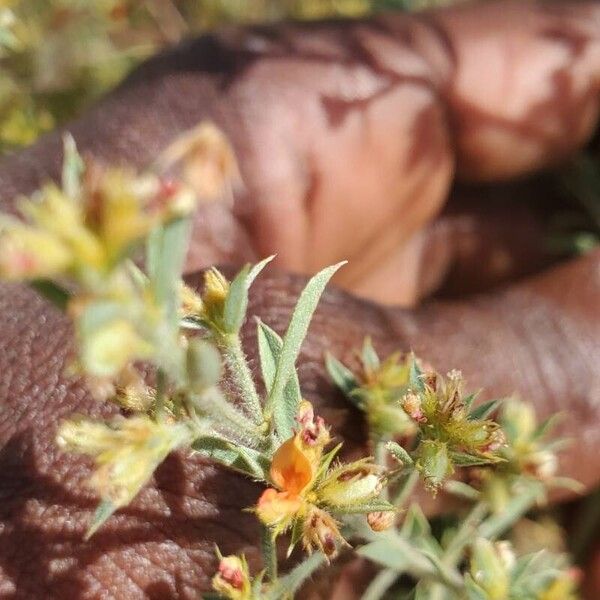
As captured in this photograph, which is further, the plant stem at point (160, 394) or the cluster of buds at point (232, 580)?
the cluster of buds at point (232, 580)

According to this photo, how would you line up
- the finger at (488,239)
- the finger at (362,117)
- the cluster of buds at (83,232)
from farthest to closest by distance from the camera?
the finger at (488,239) → the finger at (362,117) → the cluster of buds at (83,232)

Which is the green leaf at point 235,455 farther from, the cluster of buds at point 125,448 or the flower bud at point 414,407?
the flower bud at point 414,407

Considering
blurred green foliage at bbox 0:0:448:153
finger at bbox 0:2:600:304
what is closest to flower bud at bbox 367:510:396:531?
finger at bbox 0:2:600:304

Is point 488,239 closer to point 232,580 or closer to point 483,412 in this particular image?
point 483,412

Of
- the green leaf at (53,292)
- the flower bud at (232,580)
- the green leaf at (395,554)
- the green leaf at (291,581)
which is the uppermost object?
the green leaf at (53,292)

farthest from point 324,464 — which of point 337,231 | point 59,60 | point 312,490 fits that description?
point 59,60

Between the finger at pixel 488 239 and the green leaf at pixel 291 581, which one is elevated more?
the green leaf at pixel 291 581

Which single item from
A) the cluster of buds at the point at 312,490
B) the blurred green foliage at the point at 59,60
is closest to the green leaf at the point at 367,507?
the cluster of buds at the point at 312,490
